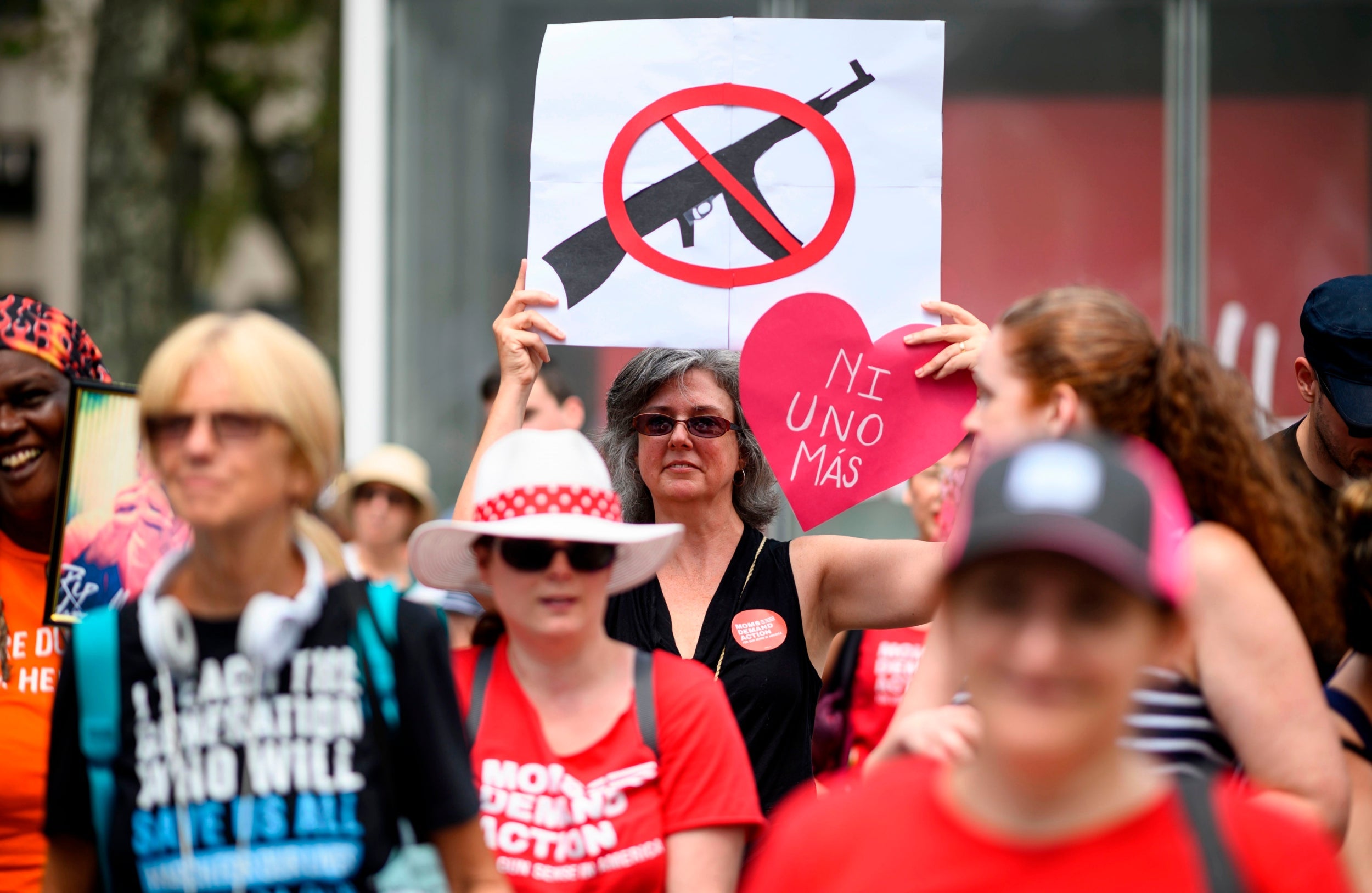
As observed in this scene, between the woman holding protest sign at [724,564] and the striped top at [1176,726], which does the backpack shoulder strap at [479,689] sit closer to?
the woman holding protest sign at [724,564]

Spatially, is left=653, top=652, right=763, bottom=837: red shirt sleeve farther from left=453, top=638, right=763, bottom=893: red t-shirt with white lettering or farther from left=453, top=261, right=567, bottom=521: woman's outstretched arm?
left=453, top=261, right=567, bottom=521: woman's outstretched arm

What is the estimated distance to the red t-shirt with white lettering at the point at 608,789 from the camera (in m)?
2.35

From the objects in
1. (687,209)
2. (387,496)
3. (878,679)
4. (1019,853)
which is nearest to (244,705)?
(1019,853)

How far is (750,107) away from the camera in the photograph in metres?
3.48

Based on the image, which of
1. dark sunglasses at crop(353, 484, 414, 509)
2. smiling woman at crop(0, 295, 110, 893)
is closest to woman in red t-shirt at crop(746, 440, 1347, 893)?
smiling woman at crop(0, 295, 110, 893)

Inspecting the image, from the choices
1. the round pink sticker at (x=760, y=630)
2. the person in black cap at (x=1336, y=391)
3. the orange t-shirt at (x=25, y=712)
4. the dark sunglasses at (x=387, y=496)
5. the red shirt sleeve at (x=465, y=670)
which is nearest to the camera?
the red shirt sleeve at (x=465, y=670)

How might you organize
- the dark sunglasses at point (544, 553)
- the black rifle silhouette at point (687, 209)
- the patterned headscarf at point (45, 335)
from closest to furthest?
1. the dark sunglasses at point (544, 553)
2. the patterned headscarf at point (45, 335)
3. the black rifle silhouette at point (687, 209)

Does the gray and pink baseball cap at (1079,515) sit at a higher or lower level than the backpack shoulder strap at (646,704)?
higher

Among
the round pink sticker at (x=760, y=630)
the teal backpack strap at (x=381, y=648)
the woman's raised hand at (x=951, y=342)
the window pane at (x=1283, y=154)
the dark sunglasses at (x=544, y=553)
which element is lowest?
the round pink sticker at (x=760, y=630)

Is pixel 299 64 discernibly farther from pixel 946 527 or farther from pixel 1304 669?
pixel 1304 669

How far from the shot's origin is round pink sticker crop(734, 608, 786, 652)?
3.18 metres

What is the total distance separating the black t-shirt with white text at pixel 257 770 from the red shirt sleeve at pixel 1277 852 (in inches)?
42.9

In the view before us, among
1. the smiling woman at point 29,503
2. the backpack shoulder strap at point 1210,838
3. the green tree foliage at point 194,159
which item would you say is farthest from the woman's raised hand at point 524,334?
the green tree foliage at point 194,159

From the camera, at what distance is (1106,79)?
838 centimetres
